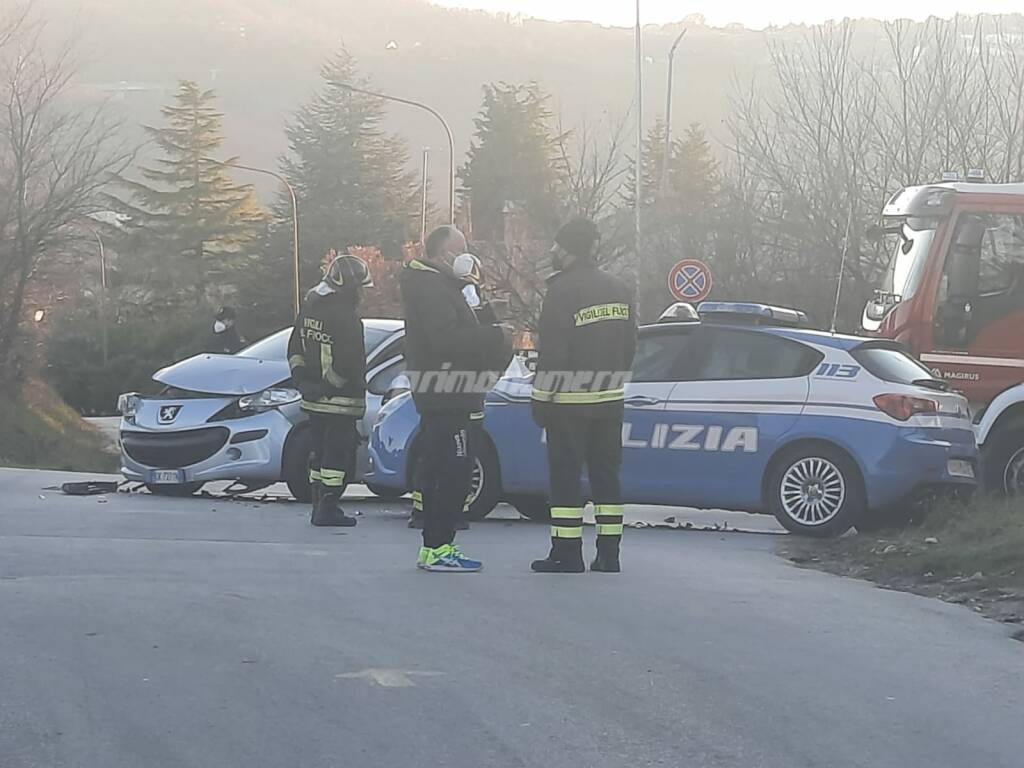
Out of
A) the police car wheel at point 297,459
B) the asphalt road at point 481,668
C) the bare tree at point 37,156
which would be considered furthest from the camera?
the bare tree at point 37,156

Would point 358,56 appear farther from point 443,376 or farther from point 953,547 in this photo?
point 443,376

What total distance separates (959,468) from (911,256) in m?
3.69

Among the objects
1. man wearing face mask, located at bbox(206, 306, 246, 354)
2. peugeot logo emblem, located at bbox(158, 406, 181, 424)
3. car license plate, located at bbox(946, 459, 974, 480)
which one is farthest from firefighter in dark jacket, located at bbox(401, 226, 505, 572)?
man wearing face mask, located at bbox(206, 306, 246, 354)

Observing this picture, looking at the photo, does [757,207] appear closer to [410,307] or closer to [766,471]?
[766,471]

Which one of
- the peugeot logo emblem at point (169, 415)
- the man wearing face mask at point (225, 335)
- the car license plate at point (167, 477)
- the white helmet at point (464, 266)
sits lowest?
the car license plate at point (167, 477)

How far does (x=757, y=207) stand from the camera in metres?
26.9

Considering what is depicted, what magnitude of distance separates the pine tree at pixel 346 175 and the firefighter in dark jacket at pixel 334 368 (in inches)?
2318

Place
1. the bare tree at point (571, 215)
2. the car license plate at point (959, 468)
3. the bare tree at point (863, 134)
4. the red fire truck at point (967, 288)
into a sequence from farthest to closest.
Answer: the bare tree at point (571, 215) < the bare tree at point (863, 134) < the red fire truck at point (967, 288) < the car license plate at point (959, 468)

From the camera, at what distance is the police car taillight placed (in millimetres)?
10180

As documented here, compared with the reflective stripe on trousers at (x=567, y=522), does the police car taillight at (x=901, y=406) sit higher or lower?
higher

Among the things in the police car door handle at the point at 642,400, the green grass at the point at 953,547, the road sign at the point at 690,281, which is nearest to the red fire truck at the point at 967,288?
the green grass at the point at 953,547

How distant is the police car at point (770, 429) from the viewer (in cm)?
1020

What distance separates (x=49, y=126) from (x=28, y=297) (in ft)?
13.5

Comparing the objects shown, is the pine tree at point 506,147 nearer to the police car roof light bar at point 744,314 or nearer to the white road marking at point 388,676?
the police car roof light bar at point 744,314
